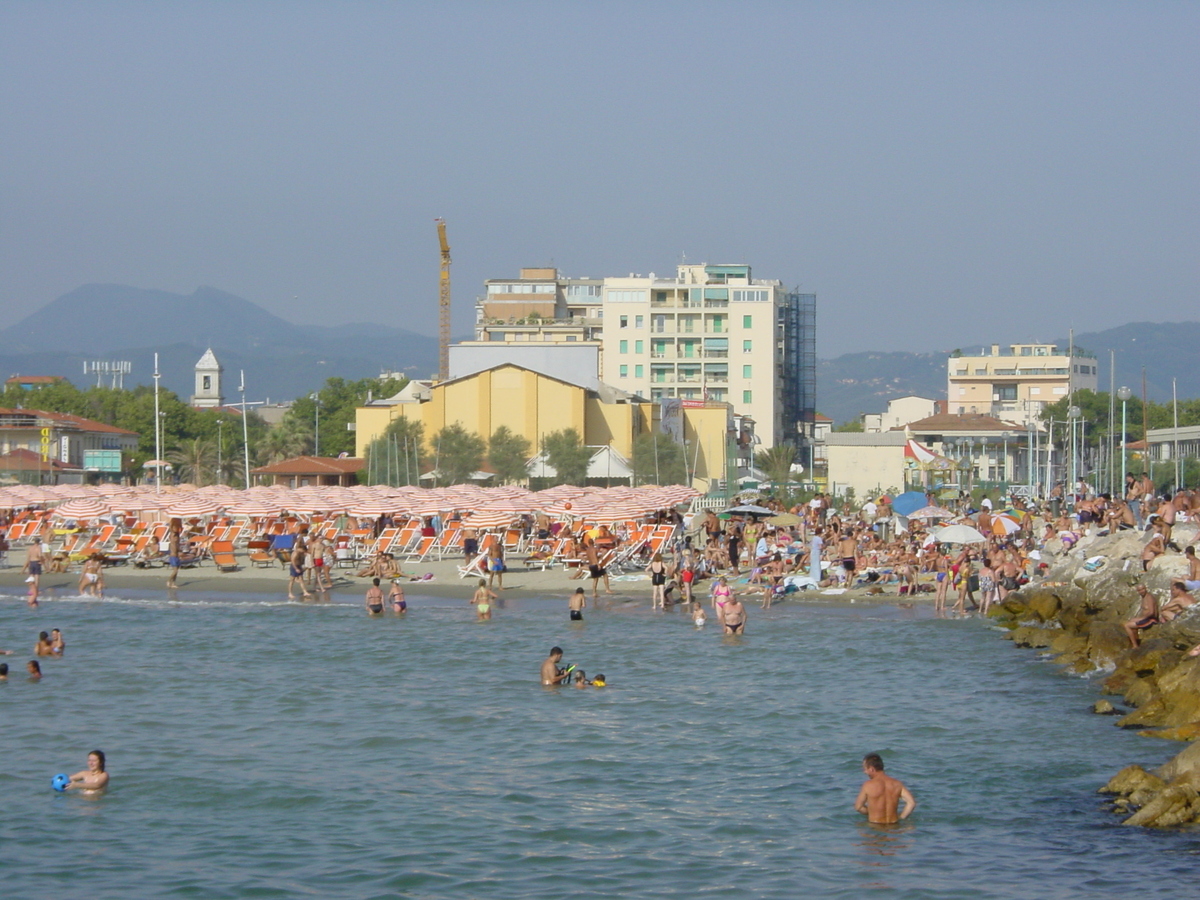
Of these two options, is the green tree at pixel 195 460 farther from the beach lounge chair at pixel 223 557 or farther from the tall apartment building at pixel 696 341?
the beach lounge chair at pixel 223 557

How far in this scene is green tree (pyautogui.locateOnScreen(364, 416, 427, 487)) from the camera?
6038cm

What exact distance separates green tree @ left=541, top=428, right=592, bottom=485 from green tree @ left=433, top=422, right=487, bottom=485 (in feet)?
11.0

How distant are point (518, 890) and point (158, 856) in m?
3.35

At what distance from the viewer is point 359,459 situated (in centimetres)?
7369

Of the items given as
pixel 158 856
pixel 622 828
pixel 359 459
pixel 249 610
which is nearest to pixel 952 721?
pixel 622 828

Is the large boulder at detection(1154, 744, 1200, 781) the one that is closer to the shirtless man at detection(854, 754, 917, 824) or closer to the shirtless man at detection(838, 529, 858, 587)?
the shirtless man at detection(854, 754, 917, 824)

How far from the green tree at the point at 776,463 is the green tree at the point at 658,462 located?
24.5ft

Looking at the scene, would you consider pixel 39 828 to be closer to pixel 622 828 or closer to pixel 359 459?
pixel 622 828

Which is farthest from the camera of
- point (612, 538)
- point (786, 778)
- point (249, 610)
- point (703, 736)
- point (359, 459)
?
point (359, 459)

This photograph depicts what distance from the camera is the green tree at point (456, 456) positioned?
6481 centimetres

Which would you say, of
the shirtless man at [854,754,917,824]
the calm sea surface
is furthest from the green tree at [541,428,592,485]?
the shirtless man at [854,754,917,824]

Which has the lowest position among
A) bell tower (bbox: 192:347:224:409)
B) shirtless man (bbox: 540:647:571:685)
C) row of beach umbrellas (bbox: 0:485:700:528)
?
shirtless man (bbox: 540:647:571:685)

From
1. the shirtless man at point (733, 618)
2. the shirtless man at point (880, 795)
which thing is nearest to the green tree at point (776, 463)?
the shirtless man at point (733, 618)

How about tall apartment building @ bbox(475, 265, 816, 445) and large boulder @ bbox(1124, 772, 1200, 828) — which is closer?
large boulder @ bbox(1124, 772, 1200, 828)
